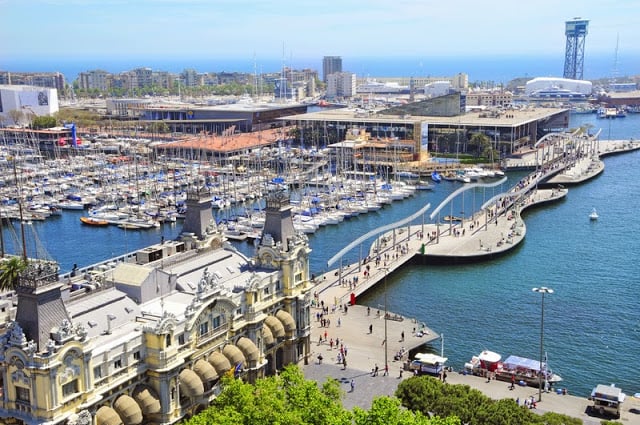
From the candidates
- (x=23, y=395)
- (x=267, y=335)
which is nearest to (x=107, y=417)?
(x=23, y=395)

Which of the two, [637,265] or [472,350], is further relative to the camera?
[637,265]

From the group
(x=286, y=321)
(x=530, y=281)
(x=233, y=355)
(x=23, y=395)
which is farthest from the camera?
(x=530, y=281)

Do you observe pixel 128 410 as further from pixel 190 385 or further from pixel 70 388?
pixel 190 385

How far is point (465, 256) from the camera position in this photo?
9688cm

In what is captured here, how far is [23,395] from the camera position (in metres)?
42.2

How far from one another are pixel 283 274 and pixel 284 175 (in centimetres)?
9666

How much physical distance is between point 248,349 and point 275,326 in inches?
181

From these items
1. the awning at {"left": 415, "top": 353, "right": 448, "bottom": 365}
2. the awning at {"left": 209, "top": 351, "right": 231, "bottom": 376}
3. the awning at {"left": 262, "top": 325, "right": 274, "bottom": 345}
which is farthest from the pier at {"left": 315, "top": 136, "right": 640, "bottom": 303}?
the awning at {"left": 209, "top": 351, "right": 231, "bottom": 376}

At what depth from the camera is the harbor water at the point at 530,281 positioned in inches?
2717

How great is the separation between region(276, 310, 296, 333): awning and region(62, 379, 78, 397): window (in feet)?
68.5

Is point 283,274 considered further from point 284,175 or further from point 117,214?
point 284,175

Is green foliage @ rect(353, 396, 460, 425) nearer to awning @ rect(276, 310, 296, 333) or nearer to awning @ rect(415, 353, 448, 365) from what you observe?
awning @ rect(415, 353, 448, 365)

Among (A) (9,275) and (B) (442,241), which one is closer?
(A) (9,275)

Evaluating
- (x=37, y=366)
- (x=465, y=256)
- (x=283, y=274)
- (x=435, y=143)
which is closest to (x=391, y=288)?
(x=465, y=256)
